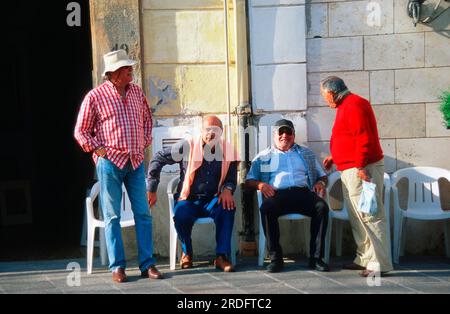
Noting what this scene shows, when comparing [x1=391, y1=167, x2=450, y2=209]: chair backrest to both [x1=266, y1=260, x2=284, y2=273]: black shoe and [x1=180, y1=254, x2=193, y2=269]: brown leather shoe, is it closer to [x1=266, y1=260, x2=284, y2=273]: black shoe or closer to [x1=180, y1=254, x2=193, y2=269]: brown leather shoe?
[x1=266, y1=260, x2=284, y2=273]: black shoe

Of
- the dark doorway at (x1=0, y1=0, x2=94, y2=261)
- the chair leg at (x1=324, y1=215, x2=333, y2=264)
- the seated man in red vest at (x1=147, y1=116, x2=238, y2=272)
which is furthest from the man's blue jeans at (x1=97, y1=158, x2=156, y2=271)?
the dark doorway at (x1=0, y1=0, x2=94, y2=261)

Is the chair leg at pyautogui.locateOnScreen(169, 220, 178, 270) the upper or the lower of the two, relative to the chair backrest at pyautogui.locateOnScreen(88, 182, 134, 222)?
lower

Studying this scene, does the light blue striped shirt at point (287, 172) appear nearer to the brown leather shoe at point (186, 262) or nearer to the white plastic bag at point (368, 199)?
the white plastic bag at point (368, 199)

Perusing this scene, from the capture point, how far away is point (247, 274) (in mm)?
6176

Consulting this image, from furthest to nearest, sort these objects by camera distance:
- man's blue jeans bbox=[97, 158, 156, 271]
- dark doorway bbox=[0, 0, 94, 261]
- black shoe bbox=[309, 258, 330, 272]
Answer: dark doorway bbox=[0, 0, 94, 261]
black shoe bbox=[309, 258, 330, 272]
man's blue jeans bbox=[97, 158, 156, 271]

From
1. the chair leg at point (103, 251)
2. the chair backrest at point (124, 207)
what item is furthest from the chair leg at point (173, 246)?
the chair leg at point (103, 251)

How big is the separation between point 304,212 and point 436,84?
5.98ft

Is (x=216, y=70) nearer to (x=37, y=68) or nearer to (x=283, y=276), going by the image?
(x=283, y=276)

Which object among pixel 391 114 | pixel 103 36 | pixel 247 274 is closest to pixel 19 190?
pixel 103 36

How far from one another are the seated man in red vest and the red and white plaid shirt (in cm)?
54

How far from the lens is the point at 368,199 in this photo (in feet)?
19.4

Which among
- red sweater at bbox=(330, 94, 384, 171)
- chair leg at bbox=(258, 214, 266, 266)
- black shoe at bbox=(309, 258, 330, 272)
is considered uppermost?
red sweater at bbox=(330, 94, 384, 171)

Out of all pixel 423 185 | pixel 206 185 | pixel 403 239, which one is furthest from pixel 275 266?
pixel 423 185

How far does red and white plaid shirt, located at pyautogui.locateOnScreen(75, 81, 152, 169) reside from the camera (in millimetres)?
5875
